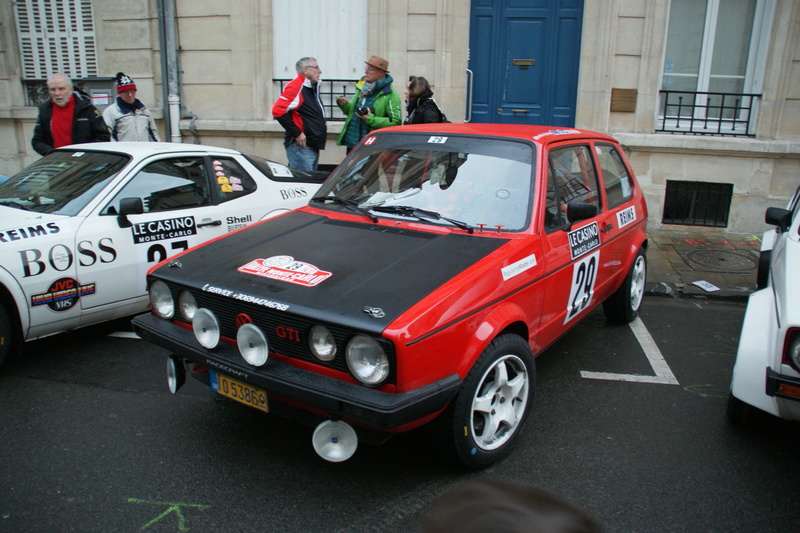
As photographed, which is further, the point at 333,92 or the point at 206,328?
the point at 333,92

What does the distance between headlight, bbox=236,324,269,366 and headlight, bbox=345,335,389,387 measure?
1.45 feet

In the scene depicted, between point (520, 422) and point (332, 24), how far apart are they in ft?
25.8

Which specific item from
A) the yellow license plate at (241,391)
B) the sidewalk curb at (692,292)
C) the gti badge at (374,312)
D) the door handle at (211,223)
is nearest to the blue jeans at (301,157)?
the door handle at (211,223)

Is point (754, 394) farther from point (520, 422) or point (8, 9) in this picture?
point (8, 9)

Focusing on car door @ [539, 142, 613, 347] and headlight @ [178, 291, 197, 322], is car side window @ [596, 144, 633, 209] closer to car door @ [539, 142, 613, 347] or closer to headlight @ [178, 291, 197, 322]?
car door @ [539, 142, 613, 347]

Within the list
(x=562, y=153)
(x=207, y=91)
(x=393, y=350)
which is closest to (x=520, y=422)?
(x=393, y=350)

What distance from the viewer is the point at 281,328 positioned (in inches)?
116

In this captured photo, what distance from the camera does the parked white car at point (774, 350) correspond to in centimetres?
304

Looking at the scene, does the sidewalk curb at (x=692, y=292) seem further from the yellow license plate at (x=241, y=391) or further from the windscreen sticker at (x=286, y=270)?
the yellow license plate at (x=241, y=391)

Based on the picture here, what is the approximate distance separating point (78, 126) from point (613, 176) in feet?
17.7

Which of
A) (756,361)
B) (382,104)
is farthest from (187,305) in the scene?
(382,104)

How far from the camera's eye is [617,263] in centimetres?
490

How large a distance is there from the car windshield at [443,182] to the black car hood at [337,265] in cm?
22

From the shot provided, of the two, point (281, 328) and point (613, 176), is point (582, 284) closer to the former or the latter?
point (613, 176)
